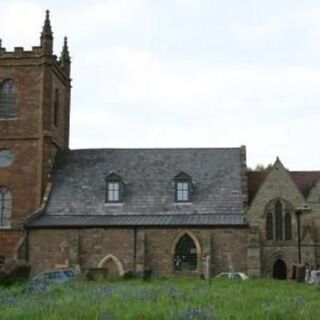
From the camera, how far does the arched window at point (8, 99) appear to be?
51.4 meters

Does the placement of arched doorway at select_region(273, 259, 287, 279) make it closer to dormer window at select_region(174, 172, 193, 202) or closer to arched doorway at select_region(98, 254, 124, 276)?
dormer window at select_region(174, 172, 193, 202)

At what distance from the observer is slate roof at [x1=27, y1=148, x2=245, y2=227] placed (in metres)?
47.0

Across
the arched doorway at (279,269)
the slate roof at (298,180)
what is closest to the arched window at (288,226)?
the arched doorway at (279,269)

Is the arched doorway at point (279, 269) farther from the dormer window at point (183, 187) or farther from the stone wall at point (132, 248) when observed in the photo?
the dormer window at point (183, 187)

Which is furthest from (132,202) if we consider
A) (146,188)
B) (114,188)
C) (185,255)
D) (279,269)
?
(279,269)

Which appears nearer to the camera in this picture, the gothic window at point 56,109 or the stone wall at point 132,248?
the stone wall at point 132,248

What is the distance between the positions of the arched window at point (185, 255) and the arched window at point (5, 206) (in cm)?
1126

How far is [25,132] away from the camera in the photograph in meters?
50.8

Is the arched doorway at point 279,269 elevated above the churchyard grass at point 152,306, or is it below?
above

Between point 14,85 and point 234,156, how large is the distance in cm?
1561

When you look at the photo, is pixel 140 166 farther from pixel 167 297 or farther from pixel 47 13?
pixel 167 297

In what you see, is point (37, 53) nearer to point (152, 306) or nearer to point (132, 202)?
point (132, 202)

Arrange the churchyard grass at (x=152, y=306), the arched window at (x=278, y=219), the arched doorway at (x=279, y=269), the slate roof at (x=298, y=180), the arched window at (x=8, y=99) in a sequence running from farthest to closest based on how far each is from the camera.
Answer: the arched window at (x=8, y=99)
the slate roof at (x=298, y=180)
the arched window at (x=278, y=219)
the arched doorway at (x=279, y=269)
the churchyard grass at (x=152, y=306)

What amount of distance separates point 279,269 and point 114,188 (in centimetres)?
1157
